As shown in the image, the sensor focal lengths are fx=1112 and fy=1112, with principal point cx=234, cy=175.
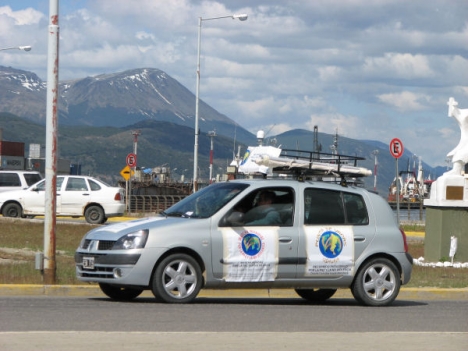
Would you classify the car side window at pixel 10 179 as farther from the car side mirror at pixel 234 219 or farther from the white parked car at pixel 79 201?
the car side mirror at pixel 234 219

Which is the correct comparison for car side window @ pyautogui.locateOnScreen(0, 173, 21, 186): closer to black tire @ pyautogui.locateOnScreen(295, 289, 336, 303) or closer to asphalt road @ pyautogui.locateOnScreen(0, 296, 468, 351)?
asphalt road @ pyautogui.locateOnScreen(0, 296, 468, 351)

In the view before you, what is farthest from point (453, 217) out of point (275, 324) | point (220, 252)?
point (275, 324)

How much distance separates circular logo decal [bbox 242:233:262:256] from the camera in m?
14.6

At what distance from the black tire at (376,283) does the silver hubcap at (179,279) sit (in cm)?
238

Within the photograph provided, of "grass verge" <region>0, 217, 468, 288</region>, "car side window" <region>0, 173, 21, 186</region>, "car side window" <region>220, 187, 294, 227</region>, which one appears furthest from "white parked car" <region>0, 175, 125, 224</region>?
"car side window" <region>220, 187, 294, 227</region>

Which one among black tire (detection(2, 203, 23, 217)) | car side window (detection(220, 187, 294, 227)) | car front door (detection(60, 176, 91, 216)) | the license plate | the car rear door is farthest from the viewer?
black tire (detection(2, 203, 23, 217))

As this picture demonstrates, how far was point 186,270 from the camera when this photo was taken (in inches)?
558

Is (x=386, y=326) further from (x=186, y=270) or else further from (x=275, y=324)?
(x=186, y=270)

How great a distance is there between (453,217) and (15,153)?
120754 millimetres

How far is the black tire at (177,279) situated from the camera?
14031 millimetres

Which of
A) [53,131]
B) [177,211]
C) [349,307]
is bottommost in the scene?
[349,307]

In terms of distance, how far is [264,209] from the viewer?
14.9 m

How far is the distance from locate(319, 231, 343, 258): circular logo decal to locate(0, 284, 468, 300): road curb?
2006mm

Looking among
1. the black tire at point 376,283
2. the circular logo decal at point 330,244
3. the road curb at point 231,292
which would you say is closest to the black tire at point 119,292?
the road curb at point 231,292
